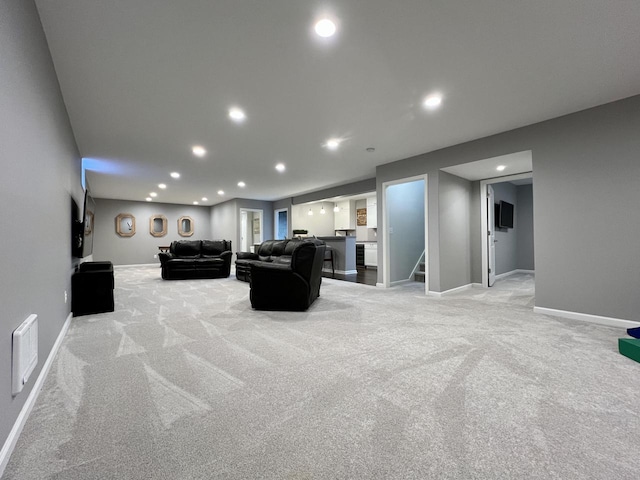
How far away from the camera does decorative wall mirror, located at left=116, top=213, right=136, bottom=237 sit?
9750 mm

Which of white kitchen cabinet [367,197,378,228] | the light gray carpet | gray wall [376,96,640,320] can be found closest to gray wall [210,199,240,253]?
white kitchen cabinet [367,197,378,228]

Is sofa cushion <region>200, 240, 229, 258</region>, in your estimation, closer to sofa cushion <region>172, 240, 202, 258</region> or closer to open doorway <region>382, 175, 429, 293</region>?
sofa cushion <region>172, 240, 202, 258</region>

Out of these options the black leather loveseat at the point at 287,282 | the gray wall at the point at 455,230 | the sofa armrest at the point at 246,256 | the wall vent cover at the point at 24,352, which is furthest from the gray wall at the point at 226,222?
the wall vent cover at the point at 24,352

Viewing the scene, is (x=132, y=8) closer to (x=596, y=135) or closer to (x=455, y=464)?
(x=455, y=464)

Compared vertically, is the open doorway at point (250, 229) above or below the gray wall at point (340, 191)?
below

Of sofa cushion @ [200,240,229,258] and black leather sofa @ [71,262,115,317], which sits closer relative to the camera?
black leather sofa @ [71,262,115,317]

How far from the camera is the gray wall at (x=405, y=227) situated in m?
5.62

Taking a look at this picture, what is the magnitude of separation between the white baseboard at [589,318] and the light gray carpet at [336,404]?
0.22m

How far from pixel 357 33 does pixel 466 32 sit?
2.63ft

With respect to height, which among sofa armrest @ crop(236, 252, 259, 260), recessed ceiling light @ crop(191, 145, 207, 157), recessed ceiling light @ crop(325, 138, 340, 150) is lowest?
sofa armrest @ crop(236, 252, 259, 260)

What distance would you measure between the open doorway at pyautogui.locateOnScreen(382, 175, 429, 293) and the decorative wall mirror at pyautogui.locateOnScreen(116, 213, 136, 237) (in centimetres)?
942

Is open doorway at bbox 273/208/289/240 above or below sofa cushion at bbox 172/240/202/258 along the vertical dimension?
above

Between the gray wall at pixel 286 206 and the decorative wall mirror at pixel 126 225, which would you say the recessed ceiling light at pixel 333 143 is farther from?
the decorative wall mirror at pixel 126 225

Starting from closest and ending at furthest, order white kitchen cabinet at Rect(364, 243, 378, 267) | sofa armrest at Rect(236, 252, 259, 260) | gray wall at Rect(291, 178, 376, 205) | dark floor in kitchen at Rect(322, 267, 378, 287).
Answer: dark floor in kitchen at Rect(322, 267, 378, 287)
sofa armrest at Rect(236, 252, 259, 260)
gray wall at Rect(291, 178, 376, 205)
white kitchen cabinet at Rect(364, 243, 378, 267)
